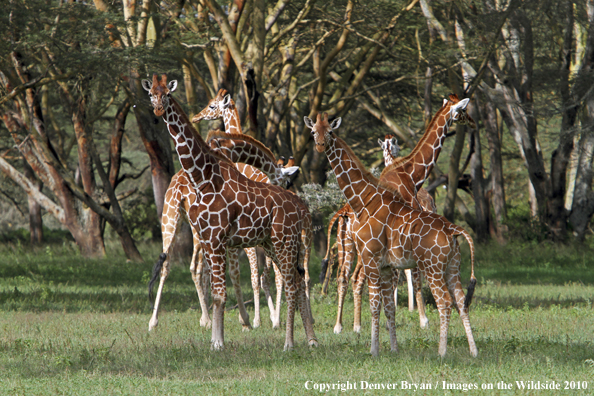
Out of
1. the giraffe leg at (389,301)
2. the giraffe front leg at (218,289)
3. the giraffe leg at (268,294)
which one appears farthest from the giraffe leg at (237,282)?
the giraffe leg at (389,301)

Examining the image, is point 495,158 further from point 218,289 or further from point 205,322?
point 218,289

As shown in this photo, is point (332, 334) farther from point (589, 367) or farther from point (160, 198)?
point (160, 198)

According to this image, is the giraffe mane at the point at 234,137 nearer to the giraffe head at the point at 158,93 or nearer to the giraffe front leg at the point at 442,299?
the giraffe head at the point at 158,93

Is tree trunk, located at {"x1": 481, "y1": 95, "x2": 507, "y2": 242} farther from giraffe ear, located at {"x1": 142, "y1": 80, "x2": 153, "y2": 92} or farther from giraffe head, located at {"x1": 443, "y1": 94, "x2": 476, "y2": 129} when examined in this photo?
giraffe ear, located at {"x1": 142, "y1": 80, "x2": 153, "y2": 92}

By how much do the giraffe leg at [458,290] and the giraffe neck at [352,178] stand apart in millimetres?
1042

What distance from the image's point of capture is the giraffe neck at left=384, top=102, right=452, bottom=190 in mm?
8391

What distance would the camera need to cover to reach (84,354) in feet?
23.7

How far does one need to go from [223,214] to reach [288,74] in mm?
10480

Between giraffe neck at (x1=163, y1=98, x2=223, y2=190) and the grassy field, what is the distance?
1.96 meters

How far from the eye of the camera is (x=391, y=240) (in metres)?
7.07

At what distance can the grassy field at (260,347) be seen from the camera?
19.4 feet

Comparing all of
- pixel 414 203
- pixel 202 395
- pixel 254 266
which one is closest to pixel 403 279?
pixel 254 266

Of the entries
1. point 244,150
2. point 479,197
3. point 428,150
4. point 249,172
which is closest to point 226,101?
point 249,172

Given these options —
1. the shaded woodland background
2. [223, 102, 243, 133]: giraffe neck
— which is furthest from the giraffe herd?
the shaded woodland background
